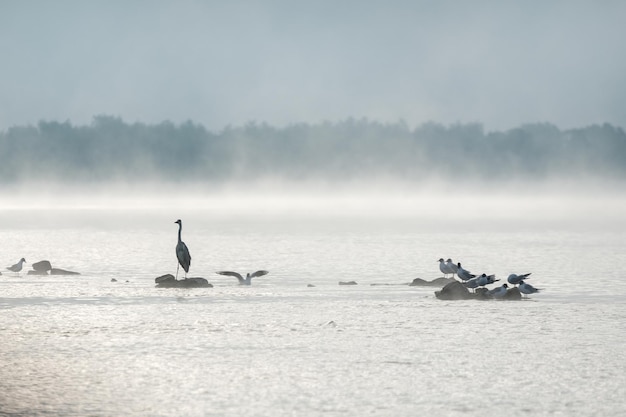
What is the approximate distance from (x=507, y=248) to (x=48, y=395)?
209 feet

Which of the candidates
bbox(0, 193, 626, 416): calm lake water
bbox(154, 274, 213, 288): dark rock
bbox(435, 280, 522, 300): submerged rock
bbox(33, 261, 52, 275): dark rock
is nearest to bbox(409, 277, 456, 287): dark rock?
bbox(0, 193, 626, 416): calm lake water

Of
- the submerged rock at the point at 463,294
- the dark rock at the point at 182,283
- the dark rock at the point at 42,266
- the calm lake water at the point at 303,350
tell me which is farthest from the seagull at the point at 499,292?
the dark rock at the point at 42,266

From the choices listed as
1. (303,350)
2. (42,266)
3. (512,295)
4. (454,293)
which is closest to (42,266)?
(42,266)

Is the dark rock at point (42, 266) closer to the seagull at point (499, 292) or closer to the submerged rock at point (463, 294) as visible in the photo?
the submerged rock at point (463, 294)

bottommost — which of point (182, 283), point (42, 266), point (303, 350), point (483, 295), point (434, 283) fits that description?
point (303, 350)

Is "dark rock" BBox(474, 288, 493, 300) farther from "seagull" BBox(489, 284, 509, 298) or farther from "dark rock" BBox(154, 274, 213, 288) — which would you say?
"dark rock" BBox(154, 274, 213, 288)

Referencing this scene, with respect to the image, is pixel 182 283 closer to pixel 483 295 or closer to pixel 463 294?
pixel 463 294

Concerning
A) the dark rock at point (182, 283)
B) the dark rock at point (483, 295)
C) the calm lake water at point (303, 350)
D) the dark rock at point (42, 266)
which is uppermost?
the dark rock at point (42, 266)

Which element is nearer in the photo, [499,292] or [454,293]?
[454,293]

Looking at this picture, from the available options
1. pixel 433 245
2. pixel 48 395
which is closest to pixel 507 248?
pixel 433 245

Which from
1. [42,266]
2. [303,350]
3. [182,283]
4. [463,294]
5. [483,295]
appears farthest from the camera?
[42,266]

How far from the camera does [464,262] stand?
6128cm

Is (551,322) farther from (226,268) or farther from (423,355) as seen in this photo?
(226,268)

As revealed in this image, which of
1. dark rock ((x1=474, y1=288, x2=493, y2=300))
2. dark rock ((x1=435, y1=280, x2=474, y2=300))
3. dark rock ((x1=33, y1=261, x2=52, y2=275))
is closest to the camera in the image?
dark rock ((x1=435, y1=280, x2=474, y2=300))
